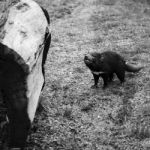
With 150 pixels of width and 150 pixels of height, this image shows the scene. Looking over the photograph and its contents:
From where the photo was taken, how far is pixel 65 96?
693 cm

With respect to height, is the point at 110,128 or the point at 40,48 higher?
the point at 40,48

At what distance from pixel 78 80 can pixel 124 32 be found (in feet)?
10.1

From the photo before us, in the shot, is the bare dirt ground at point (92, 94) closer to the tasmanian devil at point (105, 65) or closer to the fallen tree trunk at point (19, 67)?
the tasmanian devil at point (105, 65)

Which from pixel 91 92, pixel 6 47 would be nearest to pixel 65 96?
pixel 91 92

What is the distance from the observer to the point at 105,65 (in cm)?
699

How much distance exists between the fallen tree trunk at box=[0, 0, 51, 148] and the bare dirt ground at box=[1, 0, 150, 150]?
27.6 inches

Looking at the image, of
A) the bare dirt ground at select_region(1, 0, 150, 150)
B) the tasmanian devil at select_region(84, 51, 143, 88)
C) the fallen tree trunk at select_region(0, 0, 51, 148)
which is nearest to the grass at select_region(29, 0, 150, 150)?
the bare dirt ground at select_region(1, 0, 150, 150)

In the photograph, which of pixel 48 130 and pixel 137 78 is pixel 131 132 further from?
pixel 137 78

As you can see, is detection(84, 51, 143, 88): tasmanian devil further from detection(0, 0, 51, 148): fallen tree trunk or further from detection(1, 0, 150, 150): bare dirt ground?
detection(0, 0, 51, 148): fallen tree trunk

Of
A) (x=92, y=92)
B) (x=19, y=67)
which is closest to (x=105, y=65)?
(x=92, y=92)

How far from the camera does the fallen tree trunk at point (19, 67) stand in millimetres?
4379

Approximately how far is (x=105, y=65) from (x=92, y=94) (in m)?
0.56

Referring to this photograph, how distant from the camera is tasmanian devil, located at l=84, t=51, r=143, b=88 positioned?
6906mm

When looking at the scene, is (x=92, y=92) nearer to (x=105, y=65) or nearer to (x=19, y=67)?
(x=105, y=65)
